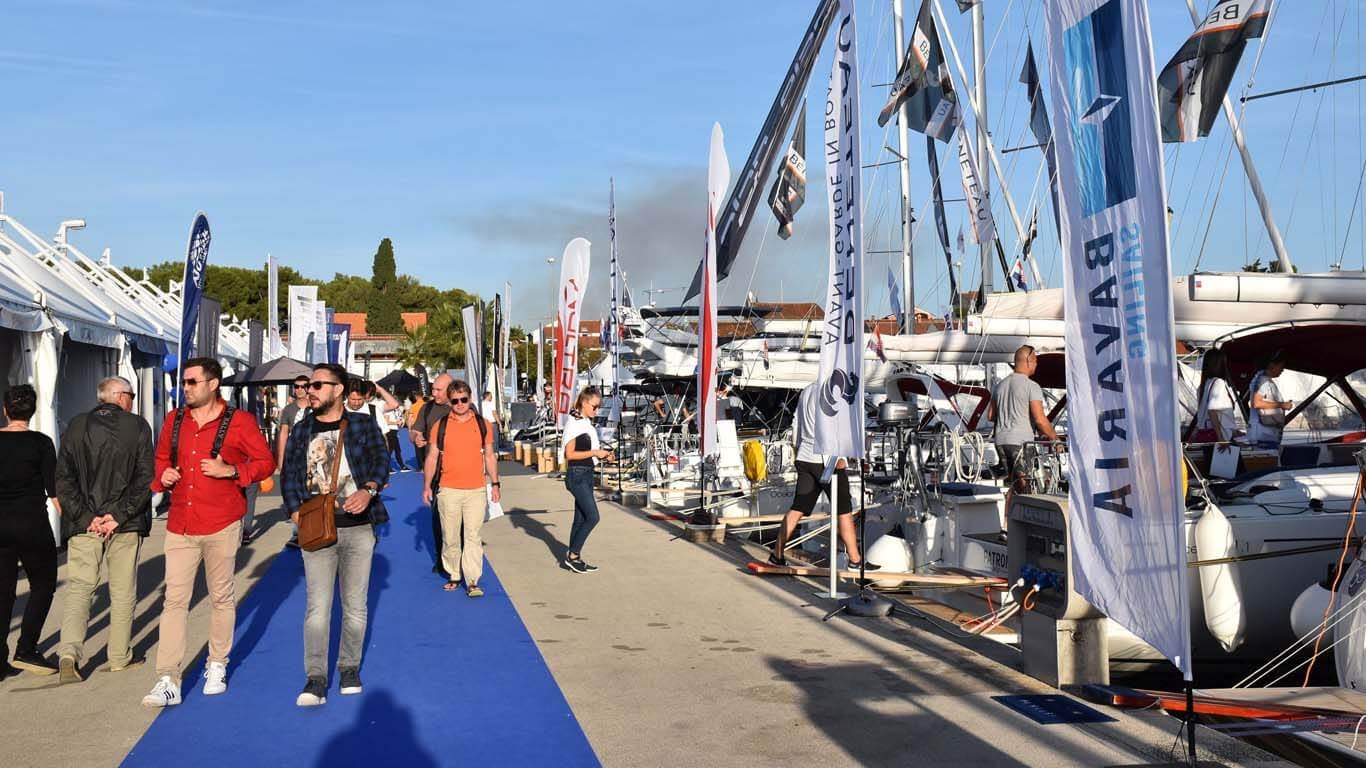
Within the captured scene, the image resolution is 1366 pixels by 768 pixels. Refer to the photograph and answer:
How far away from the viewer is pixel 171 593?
7508 mm

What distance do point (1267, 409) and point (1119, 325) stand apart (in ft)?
26.8

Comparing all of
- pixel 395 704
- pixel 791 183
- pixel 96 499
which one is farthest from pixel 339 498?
pixel 791 183

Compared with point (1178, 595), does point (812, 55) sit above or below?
above

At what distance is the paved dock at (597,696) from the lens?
6281mm

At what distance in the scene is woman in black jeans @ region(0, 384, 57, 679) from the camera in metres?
7.90

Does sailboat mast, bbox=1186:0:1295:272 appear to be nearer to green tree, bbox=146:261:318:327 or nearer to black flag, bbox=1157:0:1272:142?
black flag, bbox=1157:0:1272:142

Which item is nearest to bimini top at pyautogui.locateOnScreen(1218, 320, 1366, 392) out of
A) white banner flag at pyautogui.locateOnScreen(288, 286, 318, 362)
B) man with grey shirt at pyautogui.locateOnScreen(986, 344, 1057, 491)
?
man with grey shirt at pyautogui.locateOnScreen(986, 344, 1057, 491)

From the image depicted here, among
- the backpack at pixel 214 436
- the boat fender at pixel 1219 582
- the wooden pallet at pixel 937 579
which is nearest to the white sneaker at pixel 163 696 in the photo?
the backpack at pixel 214 436

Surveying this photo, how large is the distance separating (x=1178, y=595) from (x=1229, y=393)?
8540 mm

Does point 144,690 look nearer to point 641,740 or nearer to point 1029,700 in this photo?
point 641,740

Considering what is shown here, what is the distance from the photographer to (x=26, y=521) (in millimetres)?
7984

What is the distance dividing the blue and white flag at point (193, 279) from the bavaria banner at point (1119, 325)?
996 centimetres

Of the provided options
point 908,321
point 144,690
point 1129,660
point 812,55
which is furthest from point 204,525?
point 908,321

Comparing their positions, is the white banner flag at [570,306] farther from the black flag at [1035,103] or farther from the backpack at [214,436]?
the backpack at [214,436]
